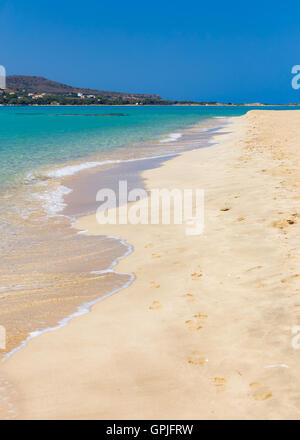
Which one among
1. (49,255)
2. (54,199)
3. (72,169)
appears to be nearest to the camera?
(49,255)

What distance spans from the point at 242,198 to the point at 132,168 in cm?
846

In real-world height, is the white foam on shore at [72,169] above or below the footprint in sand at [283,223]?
above

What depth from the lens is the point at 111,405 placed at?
314 cm

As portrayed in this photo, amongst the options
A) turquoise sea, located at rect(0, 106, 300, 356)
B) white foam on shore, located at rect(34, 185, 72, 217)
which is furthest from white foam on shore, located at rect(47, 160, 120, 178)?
white foam on shore, located at rect(34, 185, 72, 217)

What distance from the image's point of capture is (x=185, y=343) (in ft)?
12.9

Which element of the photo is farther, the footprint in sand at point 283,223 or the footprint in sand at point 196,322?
the footprint in sand at point 283,223

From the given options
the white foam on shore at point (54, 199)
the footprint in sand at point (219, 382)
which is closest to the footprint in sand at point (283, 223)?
the footprint in sand at point (219, 382)

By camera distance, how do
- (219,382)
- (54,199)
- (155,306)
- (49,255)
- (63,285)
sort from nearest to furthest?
(219,382), (155,306), (63,285), (49,255), (54,199)

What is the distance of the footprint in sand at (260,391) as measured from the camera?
308cm

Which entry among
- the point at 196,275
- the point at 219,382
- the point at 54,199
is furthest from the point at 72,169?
the point at 219,382

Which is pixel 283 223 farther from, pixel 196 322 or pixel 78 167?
pixel 78 167

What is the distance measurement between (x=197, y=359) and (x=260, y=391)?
656mm

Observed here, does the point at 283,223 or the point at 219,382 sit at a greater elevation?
the point at 283,223

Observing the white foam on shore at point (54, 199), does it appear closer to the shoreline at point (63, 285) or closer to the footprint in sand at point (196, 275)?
the shoreline at point (63, 285)
